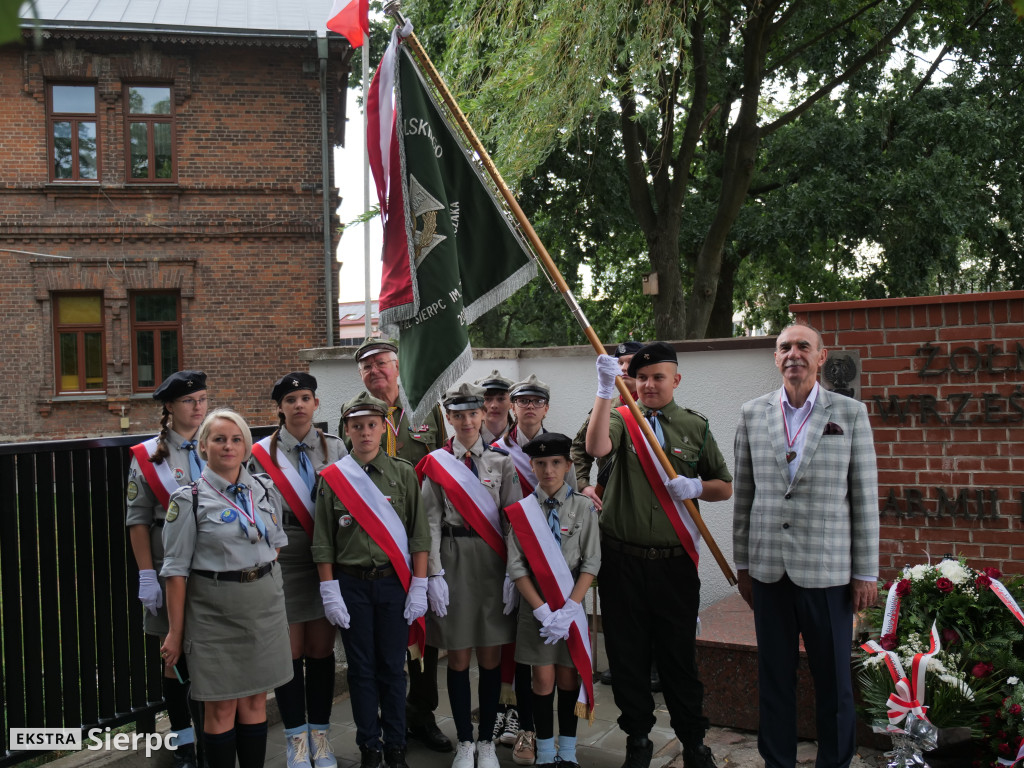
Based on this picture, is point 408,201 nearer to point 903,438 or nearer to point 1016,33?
point 903,438

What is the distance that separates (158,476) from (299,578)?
0.79m

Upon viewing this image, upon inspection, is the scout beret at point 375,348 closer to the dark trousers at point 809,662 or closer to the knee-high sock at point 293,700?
the knee-high sock at point 293,700

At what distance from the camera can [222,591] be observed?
3.54 m

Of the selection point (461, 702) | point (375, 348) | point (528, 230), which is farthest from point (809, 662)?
point (375, 348)

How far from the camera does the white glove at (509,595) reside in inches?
164

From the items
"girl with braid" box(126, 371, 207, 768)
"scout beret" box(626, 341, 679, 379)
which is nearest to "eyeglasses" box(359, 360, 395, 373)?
"girl with braid" box(126, 371, 207, 768)

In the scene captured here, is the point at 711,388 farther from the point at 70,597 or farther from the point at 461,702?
the point at 70,597

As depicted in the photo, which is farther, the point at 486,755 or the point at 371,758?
the point at 486,755

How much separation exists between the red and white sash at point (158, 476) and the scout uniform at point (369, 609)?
2.08 ft

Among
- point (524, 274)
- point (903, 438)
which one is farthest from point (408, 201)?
point (903, 438)

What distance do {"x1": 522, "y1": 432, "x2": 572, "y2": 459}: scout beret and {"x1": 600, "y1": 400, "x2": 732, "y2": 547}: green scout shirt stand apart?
22cm

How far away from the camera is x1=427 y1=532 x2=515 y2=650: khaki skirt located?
13.7ft

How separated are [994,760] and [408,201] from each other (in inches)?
136

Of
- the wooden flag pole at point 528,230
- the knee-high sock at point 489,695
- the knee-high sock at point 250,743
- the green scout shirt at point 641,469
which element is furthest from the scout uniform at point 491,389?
the knee-high sock at point 250,743
